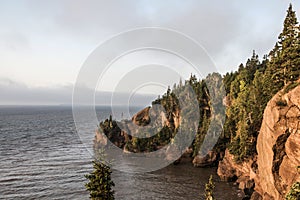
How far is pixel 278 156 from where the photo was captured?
39.7 metres

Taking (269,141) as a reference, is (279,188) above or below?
below

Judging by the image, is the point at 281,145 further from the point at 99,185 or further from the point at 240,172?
the point at 240,172

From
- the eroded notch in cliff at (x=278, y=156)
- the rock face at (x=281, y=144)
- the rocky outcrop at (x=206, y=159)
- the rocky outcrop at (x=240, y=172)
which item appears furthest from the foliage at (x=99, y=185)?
the rocky outcrop at (x=206, y=159)

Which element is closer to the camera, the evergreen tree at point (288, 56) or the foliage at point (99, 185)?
the foliage at point (99, 185)

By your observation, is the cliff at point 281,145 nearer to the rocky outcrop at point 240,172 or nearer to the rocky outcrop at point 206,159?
the rocky outcrop at point 240,172

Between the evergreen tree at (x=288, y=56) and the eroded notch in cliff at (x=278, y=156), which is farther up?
the evergreen tree at (x=288, y=56)

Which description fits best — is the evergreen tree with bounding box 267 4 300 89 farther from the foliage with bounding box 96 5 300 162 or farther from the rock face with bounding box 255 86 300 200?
the rock face with bounding box 255 86 300 200

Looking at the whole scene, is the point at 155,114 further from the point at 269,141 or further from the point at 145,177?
the point at 269,141

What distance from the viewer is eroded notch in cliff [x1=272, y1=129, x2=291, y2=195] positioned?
128 ft

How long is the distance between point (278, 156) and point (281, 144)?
1.94 metres

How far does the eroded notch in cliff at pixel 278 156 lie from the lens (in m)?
39.2

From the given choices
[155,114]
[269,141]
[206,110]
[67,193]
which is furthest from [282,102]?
[155,114]

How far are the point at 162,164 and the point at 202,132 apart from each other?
1779cm

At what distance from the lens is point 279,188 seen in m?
39.1
